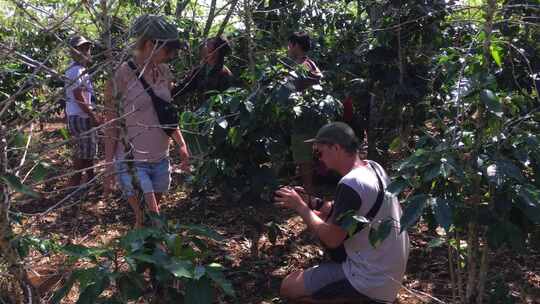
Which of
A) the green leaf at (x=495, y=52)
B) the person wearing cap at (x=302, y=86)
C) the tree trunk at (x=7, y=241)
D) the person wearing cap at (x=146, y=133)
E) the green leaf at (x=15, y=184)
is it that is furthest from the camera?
the person wearing cap at (x=302, y=86)

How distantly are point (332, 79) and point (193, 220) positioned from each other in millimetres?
1746

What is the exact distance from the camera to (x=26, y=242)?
107 inches

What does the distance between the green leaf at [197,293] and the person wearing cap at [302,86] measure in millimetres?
1651

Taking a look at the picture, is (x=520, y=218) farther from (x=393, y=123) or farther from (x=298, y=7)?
(x=298, y=7)

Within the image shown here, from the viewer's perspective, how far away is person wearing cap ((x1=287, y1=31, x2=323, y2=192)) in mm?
4164

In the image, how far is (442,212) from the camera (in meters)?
2.59

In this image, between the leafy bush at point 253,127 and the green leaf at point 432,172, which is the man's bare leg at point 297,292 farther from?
the green leaf at point 432,172

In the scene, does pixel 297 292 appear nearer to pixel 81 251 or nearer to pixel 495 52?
pixel 81 251

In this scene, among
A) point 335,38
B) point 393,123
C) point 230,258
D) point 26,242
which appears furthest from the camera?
point 335,38

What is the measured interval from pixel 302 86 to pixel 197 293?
2.01 metres

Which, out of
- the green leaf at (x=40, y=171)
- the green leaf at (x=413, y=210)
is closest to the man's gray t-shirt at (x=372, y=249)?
the green leaf at (x=413, y=210)

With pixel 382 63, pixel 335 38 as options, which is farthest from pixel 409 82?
pixel 335 38

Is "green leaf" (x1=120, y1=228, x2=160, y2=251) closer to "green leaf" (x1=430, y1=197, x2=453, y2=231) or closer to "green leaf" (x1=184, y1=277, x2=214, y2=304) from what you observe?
"green leaf" (x1=184, y1=277, x2=214, y2=304)

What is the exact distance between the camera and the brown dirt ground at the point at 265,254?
4.07m
